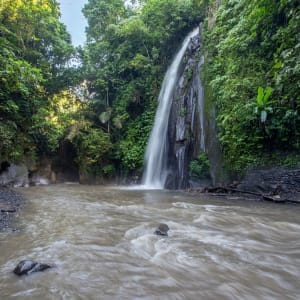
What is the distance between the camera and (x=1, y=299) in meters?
1.92

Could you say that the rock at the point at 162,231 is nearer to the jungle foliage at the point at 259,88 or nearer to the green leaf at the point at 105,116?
the jungle foliage at the point at 259,88

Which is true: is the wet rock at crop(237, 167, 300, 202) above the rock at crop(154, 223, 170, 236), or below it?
above

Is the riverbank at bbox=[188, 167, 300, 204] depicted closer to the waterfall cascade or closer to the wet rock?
the wet rock

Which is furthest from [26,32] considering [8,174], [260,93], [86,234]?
[86,234]

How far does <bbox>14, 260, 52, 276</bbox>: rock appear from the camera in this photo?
2312 mm

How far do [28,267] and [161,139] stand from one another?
1042 centimetres

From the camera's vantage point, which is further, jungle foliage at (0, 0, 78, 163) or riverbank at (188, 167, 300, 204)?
jungle foliage at (0, 0, 78, 163)

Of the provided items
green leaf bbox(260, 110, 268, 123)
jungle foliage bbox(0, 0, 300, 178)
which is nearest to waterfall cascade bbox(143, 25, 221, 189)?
jungle foliage bbox(0, 0, 300, 178)

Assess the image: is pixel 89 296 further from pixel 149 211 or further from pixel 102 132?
pixel 102 132

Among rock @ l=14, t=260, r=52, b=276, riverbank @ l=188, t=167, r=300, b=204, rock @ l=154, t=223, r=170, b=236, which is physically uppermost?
riverbank @ l=188, t=167, r=300, b=204

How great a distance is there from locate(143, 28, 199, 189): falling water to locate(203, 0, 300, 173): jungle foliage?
326 centimetres

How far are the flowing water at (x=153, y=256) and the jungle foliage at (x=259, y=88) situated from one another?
10.2 feet

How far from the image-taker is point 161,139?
1249 centimetres

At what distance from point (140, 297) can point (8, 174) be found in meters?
11.9
